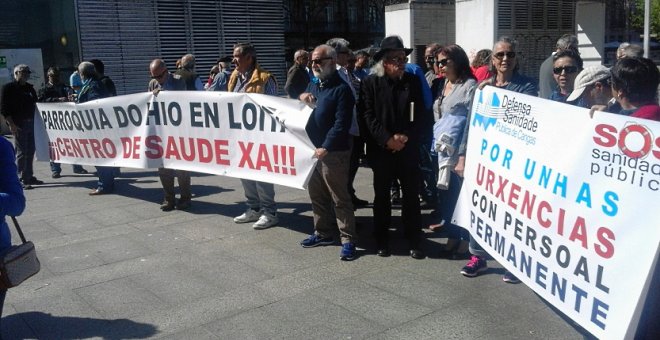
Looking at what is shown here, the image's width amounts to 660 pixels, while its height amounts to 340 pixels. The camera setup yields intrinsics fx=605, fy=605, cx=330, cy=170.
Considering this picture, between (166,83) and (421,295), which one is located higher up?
(166,83)

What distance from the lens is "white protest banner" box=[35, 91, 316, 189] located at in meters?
6.04

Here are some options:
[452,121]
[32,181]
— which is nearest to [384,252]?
[452,121]

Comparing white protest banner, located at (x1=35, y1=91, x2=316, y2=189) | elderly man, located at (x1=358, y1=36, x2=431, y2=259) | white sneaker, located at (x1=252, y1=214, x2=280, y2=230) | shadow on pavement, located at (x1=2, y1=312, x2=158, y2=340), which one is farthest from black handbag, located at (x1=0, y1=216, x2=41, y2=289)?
white sneaker, located at (x1=252, y1=214, x2=280, y2=230)

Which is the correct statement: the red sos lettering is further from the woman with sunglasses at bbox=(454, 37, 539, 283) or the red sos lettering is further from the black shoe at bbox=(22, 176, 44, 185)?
the black shoe at bbox=(22, 176, 44, 185)

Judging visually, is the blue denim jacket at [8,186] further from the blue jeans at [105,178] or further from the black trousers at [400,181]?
the blue jeans at [105,178]

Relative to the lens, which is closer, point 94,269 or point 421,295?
point 421,295

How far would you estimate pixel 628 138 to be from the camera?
2.77 m

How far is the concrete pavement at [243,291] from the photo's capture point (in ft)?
13.6

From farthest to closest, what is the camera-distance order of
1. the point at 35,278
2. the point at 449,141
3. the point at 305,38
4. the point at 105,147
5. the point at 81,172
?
the point at 305,38 → the point at 81,172 → the point at 105,147 → the point at 35,278 → the point at 449,141

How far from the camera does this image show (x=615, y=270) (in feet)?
9.16

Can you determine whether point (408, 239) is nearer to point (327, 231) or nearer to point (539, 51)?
point (327, 231)

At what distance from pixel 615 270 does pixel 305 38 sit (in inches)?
1941

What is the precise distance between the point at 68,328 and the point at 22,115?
654 cm

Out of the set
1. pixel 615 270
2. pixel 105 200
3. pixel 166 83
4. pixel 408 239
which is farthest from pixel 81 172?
pixel 615 270
